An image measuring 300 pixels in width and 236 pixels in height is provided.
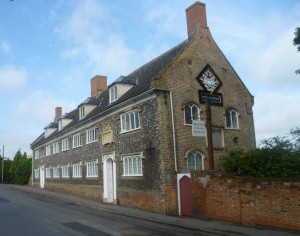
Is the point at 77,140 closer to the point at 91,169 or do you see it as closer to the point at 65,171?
the point at 91,169

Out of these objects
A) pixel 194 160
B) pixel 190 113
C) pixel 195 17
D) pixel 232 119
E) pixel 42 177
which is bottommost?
pixel 42 177

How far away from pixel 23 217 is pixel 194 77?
12137mm

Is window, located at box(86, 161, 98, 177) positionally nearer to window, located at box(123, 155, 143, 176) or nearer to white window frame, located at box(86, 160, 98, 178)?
white window frame, located at box(86, 160, 98, 178)

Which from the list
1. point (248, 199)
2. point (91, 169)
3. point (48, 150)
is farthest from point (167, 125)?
point (48, 150)

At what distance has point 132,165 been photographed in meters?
20.9

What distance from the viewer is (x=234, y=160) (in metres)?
15.4

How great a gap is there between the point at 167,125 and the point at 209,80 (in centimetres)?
485

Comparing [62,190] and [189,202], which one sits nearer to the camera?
[189,202]

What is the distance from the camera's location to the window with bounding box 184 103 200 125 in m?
19.6

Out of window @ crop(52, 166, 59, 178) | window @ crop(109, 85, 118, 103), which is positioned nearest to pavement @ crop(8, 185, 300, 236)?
window @ crop(109, 85, 118, 103)

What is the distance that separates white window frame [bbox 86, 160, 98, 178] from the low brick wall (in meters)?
11.8

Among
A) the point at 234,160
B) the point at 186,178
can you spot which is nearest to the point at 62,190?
the point at 186,178

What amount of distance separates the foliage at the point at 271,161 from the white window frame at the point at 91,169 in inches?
529

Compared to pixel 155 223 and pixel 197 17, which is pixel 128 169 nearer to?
pixel 155 223
